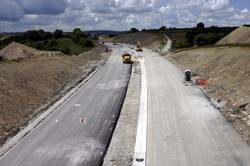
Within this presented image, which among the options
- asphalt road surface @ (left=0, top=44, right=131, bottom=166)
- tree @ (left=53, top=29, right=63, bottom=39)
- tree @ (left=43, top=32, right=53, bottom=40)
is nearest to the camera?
asphalt road surface @ (left=0, top=44, right=131, bottom=166)

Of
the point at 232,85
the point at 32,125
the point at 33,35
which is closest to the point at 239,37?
the point at 232,85

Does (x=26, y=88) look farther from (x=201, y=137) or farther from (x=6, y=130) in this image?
(x=201, y=137)

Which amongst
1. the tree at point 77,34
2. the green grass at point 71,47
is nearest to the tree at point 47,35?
the tree at point 77,34

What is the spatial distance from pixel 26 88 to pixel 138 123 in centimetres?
1372

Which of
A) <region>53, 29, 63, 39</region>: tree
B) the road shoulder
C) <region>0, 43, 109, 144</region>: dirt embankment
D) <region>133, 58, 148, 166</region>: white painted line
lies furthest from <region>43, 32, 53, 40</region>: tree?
<region>133, 58, 148, 166</region>: white painted line

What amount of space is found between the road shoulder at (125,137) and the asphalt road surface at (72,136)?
36 centimetres

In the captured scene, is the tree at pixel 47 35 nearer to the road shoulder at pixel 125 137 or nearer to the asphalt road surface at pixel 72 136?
the asphalt road surface at pixel 72 136

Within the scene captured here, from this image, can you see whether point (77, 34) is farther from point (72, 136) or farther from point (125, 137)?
point (125, 137)

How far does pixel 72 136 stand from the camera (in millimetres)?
20484

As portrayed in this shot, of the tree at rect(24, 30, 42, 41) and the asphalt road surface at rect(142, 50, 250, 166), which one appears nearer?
the asphalt road surface at rect(142, 50, 250, 166)

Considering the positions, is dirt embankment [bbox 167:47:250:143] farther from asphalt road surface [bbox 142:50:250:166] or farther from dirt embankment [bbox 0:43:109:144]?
dirt embankment [bbox 0:43:109:144]

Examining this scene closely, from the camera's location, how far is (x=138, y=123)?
2267cm

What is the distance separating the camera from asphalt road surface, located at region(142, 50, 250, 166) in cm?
1620

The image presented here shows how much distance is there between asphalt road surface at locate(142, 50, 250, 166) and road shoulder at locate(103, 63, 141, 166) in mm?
785
